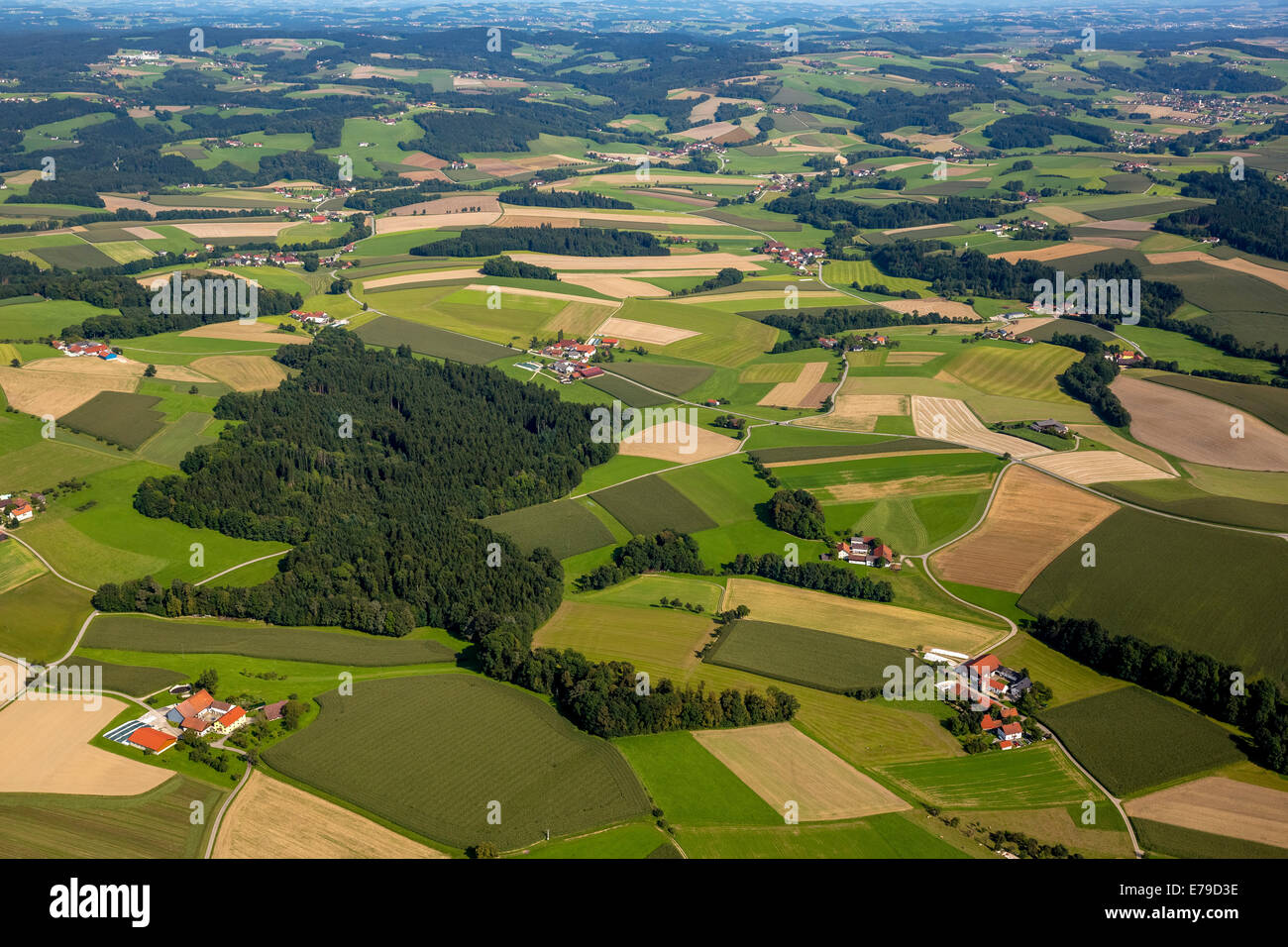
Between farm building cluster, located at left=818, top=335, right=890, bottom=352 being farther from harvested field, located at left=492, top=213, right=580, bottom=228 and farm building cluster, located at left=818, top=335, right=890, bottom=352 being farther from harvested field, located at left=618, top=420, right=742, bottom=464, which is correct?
harvested field, located at left=492, top=213, right=580, bottom=228

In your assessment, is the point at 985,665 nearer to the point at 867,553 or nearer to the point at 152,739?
the point at 867,553

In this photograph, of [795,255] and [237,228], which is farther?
[237,228]

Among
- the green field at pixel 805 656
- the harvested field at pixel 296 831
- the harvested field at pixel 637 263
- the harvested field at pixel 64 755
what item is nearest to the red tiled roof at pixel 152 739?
the harvested field at pixel 64 755

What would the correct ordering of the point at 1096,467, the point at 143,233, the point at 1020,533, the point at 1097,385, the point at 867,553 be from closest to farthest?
the point at 867,553 → the point at 1020,533 → the point at 1096,467 → the point at 1097,385 → the point at 143,233

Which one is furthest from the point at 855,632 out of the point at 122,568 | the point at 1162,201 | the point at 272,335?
the point at 1162,201

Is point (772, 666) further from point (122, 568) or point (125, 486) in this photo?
point (125, 486)

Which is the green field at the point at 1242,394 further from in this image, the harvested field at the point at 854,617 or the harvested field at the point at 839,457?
the harvested field at the point at 854,617

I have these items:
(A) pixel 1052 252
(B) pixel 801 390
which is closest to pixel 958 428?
(B) pixel 801 390
